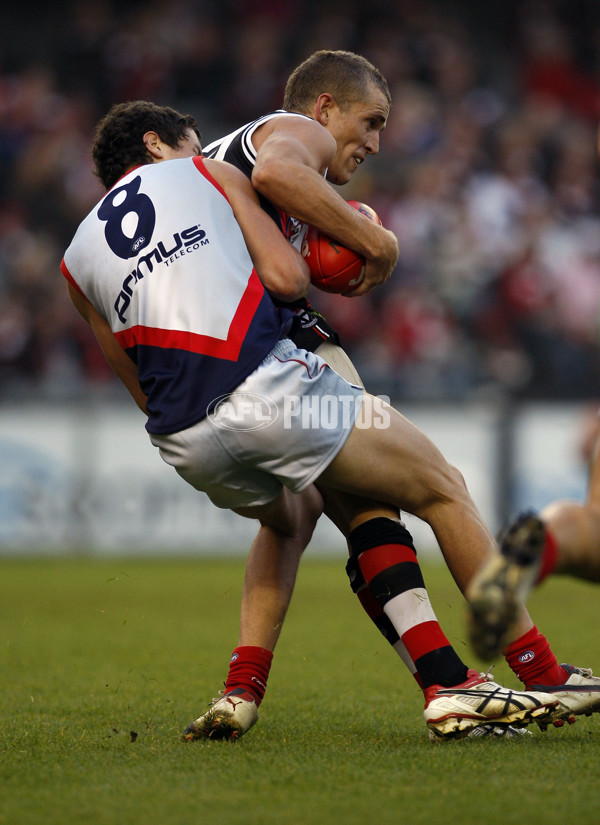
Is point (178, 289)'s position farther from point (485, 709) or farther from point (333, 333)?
point (485, 709)

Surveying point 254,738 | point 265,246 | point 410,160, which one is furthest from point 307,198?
point 410,160

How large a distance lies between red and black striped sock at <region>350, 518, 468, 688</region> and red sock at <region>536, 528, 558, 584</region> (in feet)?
2.29

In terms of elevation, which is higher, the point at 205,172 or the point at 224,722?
the point at 205,172

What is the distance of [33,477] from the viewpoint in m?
9.98

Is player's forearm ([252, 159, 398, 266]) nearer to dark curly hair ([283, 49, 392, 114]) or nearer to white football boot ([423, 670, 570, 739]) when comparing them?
dark curly hair ([283, 49, 392, 114])

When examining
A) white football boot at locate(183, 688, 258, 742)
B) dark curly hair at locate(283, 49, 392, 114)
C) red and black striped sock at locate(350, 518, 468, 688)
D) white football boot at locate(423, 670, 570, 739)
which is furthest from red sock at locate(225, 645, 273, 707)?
dark curly hair at locate(283, 49, 392, 114)

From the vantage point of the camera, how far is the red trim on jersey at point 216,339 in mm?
3084

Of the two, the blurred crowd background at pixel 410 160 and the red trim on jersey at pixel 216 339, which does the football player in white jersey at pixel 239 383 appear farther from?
the blurred crowd background at pixel 410 160

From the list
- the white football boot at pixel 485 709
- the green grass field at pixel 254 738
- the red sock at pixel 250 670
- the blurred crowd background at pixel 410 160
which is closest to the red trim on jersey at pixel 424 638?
the white football boot at pixel 485 709

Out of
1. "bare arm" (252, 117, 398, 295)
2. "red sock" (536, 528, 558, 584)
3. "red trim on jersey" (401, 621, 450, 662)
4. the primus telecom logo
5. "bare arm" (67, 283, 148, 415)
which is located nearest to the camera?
"red sock" (536, 528, 558, 584)

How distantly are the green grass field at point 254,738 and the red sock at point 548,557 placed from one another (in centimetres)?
47

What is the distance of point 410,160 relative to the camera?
13.1m

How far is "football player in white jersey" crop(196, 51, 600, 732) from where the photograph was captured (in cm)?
319

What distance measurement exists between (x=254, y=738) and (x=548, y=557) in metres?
1.18
